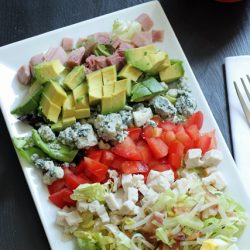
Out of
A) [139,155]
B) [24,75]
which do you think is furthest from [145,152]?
[24,75]

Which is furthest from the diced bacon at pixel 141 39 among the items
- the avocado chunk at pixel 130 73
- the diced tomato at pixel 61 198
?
the diced tomato at pixel 61 198

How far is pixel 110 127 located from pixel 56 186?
0.24 meters

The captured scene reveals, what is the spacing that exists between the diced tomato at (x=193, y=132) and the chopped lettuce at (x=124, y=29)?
0.37 metres

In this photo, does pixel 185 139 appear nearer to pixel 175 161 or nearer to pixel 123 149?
pixel 175 161

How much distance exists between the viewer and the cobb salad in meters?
1.61

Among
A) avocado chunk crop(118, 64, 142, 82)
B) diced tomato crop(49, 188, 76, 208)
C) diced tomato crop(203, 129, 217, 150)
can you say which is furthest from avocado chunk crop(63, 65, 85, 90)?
diced tomato crop(203, 129, 217, 150)

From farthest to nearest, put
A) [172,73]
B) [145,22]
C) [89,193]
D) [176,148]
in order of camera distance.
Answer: [145,22] < [172,73] < [176,148] < [89,193]

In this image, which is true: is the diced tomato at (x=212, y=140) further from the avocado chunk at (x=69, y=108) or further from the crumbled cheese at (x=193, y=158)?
the avocado chunk at (x=69, y=108)

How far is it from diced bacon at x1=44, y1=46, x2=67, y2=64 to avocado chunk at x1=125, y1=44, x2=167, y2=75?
21cm

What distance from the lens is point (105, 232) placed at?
5.42ft

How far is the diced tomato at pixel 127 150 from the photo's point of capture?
1.73m

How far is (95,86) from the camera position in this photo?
1.77 metres

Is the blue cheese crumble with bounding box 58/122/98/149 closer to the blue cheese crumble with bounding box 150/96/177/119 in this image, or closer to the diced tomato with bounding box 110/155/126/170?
the diced tomato with bounding box 110/155/126/170

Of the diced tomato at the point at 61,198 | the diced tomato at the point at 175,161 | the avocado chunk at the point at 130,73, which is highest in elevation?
the avocado chunk at the point at 130,73
